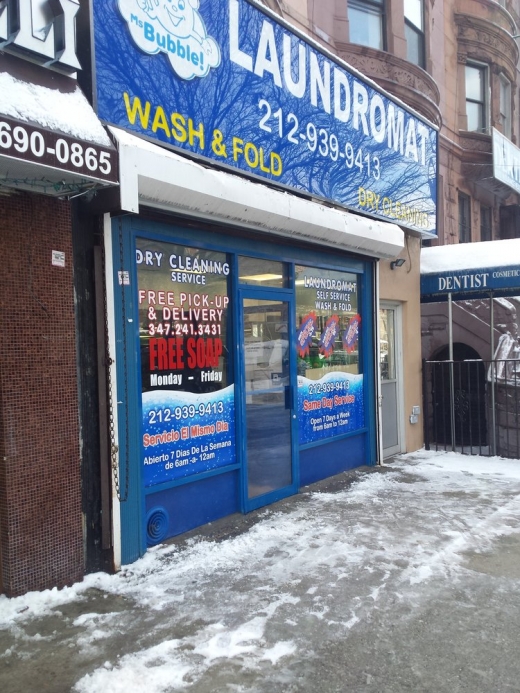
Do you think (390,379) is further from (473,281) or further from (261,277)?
(261,277)

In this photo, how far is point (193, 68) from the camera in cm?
514

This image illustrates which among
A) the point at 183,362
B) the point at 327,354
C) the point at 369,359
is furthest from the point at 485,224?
the point at 183,362

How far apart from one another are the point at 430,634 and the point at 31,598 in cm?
252

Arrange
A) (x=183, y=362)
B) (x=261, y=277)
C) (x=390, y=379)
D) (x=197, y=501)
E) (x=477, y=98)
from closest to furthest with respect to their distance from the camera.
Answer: (x=183, y=362), (x=197, y=501), (x=261, y=277), (x=390, y=379), (x=477, y=98)

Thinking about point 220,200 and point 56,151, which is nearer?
point 56,151

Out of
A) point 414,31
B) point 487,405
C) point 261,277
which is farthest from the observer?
point 414,31

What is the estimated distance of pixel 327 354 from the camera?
724 centimetres

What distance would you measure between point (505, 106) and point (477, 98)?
187 centimetres

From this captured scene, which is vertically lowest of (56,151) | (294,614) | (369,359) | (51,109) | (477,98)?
(294,614)

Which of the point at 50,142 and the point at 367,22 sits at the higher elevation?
the point at 367,22

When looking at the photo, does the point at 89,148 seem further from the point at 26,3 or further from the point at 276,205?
the point at 276,205

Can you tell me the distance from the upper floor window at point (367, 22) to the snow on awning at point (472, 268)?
5315 millimetres

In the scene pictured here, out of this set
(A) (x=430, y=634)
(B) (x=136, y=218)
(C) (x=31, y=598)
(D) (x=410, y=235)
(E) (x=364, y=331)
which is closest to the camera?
(A) (x=430, y=634)

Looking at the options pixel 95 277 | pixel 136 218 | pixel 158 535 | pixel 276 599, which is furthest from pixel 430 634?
pixel 136 218
